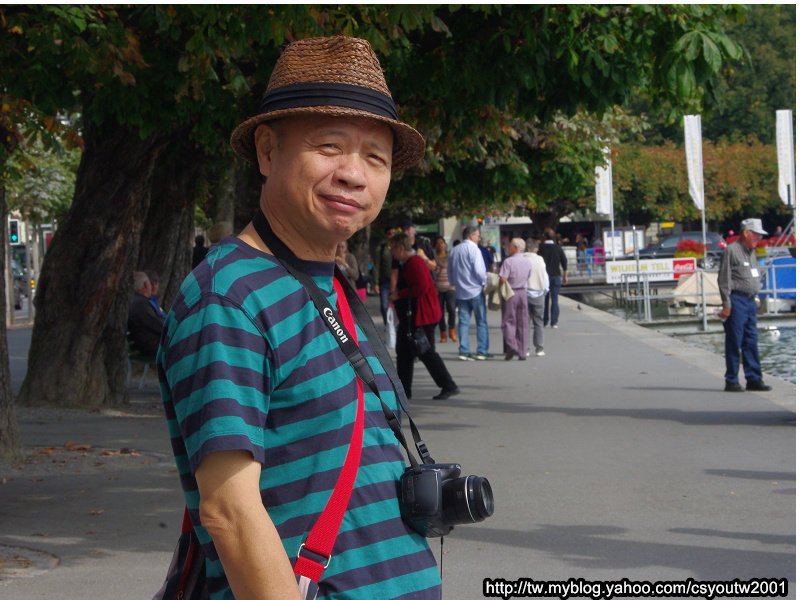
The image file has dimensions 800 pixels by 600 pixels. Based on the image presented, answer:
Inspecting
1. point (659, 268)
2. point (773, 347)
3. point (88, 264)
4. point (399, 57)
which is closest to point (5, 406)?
point (88, 264)

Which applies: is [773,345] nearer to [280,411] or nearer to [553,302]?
[553,302]

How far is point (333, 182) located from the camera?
2.42 m

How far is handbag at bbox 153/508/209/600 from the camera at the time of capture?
7.68ft

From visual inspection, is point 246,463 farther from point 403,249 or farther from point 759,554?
point 403,249

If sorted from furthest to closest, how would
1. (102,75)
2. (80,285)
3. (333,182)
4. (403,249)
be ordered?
1. (403,249)
2. (80,285)
3. (102,75)
4. (333,182)

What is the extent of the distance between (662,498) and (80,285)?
673cm

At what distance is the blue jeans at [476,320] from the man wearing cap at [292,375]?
1576cm

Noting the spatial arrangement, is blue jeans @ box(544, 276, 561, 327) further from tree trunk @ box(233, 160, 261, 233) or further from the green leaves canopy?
the green leaves canopy

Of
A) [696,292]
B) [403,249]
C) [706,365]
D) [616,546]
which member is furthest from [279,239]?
[696,292]

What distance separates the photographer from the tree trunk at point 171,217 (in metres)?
14.9

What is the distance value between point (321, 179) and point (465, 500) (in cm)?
67

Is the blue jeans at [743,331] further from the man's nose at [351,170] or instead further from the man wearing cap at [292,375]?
the man's nose at [351,170]

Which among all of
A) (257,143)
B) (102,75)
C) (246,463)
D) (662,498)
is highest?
(102,75)

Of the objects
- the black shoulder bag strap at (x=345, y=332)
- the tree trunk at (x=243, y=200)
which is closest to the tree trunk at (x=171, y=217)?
the tree trunk at (x=243, y=200)
